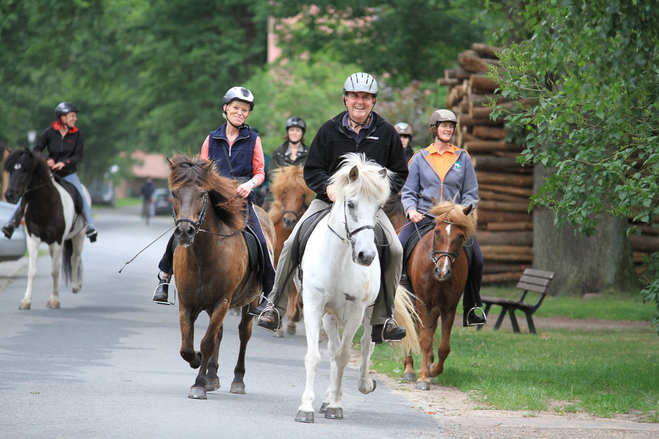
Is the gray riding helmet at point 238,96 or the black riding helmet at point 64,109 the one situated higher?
the black riding helmet at point 64,109

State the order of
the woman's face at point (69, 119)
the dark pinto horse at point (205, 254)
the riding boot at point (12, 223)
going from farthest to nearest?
the woman's face at point (69, 119), the riding boot at point (12, 223), the dark pinto horse at point (205, 254)

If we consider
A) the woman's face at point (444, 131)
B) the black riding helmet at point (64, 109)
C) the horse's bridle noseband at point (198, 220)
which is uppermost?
the black riding helmet at point (64, 109)

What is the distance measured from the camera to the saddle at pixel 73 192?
1426 centimetres

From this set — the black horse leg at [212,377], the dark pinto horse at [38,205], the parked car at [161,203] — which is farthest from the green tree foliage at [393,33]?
the parked car at [161,203]

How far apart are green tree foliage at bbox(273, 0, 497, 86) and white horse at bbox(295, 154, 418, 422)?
21.5m

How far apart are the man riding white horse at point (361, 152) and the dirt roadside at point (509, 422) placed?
3.20ft

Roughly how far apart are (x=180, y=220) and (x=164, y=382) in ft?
6.10

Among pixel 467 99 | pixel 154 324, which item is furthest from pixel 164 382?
pixel 467 99

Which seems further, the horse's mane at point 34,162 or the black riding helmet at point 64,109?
the black riding helmet at point 64,109

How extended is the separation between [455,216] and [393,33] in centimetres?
2024

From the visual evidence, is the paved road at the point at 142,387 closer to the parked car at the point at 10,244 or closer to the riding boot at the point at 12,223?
the riding boot at the point at 12,223

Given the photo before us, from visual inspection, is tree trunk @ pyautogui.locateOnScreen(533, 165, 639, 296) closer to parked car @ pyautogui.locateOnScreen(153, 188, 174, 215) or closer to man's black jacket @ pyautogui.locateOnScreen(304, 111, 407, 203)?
man's black jacket @ pyautogui.locateOnScreen(304, 111, 407, 203)

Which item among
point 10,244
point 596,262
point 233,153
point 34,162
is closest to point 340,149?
point 233,153

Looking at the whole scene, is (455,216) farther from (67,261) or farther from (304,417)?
(67,261)
